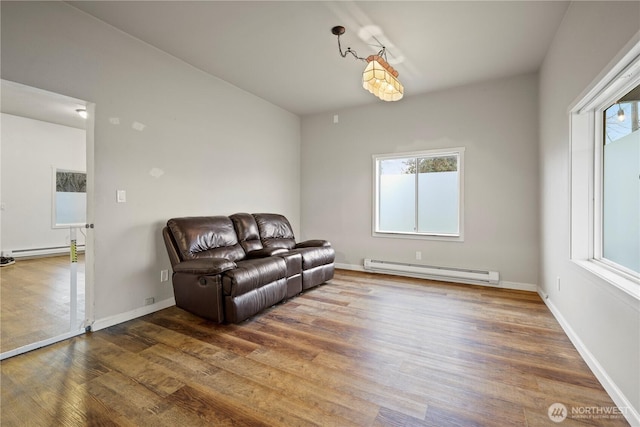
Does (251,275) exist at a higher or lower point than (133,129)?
lower

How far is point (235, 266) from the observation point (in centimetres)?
270

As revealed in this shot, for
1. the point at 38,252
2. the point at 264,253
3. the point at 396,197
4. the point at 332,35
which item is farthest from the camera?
the point at 38,252

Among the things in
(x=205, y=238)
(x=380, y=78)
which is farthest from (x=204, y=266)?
(x=380, y=78)

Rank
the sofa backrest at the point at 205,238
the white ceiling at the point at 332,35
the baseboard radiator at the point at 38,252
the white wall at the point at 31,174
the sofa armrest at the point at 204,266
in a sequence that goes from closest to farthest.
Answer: the white ceiling at the point at 332,35 < the sofa armrest at the point at 204,266 < the sofa backrest at the point at 205,238 < the white wall at the point at 31,174 < the baseboard radiator at the point at 38,252

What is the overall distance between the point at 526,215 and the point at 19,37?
215 inches

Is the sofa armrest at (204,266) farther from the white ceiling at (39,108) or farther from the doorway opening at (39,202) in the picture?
the white ceiling at (39,108)

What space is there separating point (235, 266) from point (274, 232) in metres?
1.51

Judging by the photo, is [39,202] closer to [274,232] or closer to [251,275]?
[274,232]

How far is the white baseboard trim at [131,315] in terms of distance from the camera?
2.59 metres

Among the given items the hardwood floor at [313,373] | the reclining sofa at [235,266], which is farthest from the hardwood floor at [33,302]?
the reclining sofa at [235,266]

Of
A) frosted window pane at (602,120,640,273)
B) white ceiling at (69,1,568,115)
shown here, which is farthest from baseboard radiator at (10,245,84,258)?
frosted window pane at (602,120,640,273)

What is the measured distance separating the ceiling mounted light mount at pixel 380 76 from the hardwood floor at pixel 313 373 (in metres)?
2.28

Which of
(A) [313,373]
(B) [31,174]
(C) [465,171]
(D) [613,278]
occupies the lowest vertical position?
(A) [313,373]

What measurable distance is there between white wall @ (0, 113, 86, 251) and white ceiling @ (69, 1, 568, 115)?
187 inches
